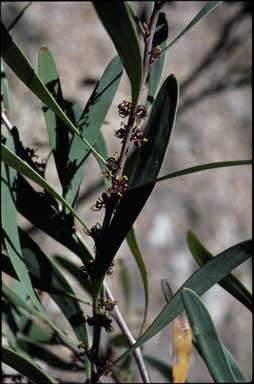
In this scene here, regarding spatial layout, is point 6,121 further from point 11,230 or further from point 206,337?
point 206,337

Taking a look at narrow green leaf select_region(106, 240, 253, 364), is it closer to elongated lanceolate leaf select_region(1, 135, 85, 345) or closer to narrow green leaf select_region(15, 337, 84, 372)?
elongated lanceolate leaf select_region(1, 135, 85, 345)

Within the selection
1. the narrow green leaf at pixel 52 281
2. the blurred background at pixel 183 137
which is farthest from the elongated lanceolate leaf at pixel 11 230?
the blurred background at pixel 183 137

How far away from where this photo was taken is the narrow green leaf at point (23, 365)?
42 centimetres

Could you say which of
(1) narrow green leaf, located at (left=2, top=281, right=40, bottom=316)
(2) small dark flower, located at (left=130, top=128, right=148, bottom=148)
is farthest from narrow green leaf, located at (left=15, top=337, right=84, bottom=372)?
(2) small dark flower, located at (left=130, top=128, right=148, bottom=148)

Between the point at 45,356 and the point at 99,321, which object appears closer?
the point at 99,321

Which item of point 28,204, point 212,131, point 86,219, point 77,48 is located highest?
point 77,48

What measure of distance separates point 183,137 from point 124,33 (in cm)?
104

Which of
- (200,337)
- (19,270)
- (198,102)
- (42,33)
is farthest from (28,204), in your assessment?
(198,102)

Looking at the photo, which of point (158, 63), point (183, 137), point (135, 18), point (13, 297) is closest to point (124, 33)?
point (135, 18)

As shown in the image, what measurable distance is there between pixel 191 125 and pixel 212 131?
5cm

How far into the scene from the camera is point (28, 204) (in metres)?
0.48

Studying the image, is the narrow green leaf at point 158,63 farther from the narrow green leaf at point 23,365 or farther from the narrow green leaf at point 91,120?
the narrow green leaf at point 23,365

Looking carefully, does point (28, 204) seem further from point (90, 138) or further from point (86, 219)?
point (86, 219)

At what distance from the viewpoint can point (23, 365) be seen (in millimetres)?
437
